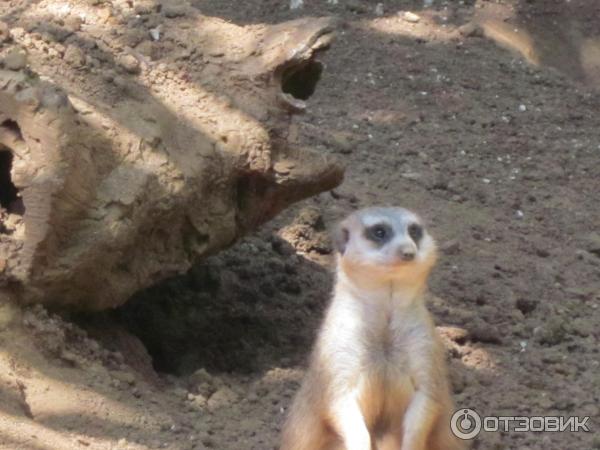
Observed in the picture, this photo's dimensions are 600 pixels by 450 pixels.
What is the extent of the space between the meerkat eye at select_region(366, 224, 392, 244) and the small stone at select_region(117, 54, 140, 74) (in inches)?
43.8

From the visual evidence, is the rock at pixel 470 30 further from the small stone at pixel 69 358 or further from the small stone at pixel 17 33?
the small stone at pixel 69 358

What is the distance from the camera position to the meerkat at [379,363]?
12.1 ft

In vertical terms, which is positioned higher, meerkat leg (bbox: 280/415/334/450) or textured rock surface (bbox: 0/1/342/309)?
textured rock surface (bbox: 0/1/342/309)

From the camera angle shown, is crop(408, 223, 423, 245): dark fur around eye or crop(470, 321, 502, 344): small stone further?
crop(470, 321, 502, 344): small stone

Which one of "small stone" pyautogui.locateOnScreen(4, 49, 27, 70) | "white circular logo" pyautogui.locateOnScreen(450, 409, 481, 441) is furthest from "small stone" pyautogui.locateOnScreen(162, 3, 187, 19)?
"white circular logo" pyautogui.locateOnScreen(450, 409, 481, 441)

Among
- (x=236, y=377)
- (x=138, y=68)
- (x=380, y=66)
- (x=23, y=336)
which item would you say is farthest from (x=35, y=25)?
(x=380, y=66)

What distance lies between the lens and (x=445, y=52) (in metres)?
7.26

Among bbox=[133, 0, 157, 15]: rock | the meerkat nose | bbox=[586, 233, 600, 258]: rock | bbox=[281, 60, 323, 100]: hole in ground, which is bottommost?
bbox=[586, 233, 600, 258]: rock

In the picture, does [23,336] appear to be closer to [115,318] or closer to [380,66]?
[115,318]

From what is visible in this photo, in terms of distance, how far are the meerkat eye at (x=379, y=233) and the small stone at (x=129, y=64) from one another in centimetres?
111

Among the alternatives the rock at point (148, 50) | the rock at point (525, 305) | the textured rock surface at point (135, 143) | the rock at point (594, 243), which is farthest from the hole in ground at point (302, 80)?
the rock at point (594, 243)

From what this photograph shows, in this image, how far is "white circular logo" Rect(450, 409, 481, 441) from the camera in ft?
13.0

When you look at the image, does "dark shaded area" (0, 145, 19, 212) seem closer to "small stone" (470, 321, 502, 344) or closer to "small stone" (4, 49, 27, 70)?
"small stone" (4, 49, 27, 70)

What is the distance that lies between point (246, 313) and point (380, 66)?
2.39 m
